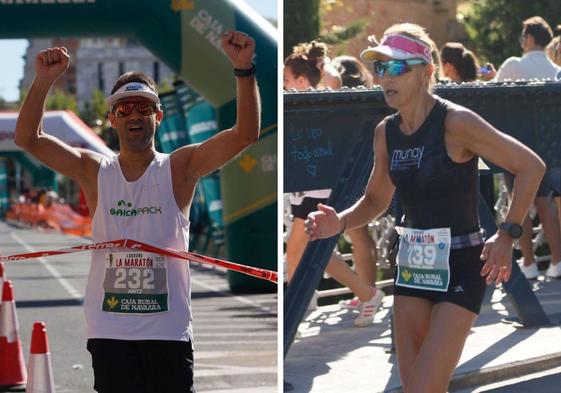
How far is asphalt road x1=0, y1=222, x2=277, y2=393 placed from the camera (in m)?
9.41

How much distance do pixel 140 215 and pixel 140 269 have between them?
0.19m

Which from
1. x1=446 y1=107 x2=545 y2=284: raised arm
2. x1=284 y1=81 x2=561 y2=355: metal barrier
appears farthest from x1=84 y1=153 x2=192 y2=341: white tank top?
x1=284 y1=81 x2=561 y2=355: metal barrier

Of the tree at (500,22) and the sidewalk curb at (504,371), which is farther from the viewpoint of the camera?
the tree at (500,22)

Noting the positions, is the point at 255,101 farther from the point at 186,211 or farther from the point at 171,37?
the point at 171,37

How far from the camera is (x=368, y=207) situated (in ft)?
18.7

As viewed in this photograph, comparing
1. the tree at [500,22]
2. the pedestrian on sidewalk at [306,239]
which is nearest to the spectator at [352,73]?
the pedestrian on sidewalk at [306,239]

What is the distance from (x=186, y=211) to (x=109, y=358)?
584 millimetres

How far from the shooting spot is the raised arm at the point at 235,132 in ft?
16.1

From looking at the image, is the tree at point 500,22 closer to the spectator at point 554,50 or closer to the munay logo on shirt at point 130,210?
the spectator at point 554,50

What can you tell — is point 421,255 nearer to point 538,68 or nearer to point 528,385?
point 528,385

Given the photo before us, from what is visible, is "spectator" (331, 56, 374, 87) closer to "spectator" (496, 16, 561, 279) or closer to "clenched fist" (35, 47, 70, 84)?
"spectator" (496, 16, 561, 279)

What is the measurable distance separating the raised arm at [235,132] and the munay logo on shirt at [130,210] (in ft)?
0.48

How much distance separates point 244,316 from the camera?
14.0 metres

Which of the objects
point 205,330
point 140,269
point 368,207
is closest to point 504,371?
point 368,207
